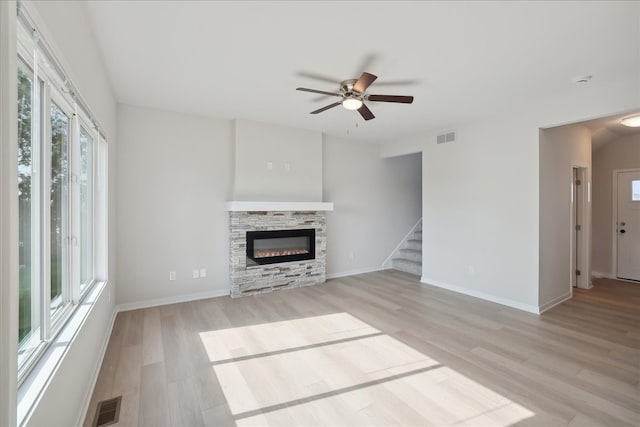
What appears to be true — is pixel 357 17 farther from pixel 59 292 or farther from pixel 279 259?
pixel 279 259

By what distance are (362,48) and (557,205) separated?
3561 mm

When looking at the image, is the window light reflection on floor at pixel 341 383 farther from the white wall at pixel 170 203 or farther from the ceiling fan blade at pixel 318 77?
the ceiling fan blade at pixel 318 77

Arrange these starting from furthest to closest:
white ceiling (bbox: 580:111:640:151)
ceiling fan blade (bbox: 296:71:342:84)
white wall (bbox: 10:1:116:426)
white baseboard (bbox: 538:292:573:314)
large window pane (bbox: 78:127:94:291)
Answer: white ceiling (bbox: 580:111:640:151)
white baseboard (bbox: 538:292:573:314)
ceiling fan blade (bbox: 296:71:342:84)
large window pane (bbox: 78:127:94:291)
white wall (bbox: 10:1:116:426)

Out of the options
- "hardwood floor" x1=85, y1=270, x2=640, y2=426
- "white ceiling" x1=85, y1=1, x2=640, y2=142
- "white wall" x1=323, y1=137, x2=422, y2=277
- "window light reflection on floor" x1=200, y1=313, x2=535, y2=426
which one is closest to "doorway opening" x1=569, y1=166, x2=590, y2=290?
"hardwood floor" x1=85, y1=270, x2=640, y2=426

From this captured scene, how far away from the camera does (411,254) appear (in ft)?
20.6

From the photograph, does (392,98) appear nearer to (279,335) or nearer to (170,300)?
(279,335)

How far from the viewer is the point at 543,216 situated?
3.85 m

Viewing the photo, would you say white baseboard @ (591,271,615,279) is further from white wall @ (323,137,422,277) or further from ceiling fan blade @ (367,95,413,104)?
ceiling fan blade @ (367,95,413,104)

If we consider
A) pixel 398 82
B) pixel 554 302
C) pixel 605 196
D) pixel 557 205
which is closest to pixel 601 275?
pixel 605 196

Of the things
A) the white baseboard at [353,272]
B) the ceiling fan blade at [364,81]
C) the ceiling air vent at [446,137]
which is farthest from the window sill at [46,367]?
the ceiling air vent at [446,137]

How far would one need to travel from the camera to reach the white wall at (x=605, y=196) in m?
5.36

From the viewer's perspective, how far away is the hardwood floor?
1.99 meters

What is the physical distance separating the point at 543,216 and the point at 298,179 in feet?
11.7

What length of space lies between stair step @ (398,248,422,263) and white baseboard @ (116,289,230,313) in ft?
12.2
